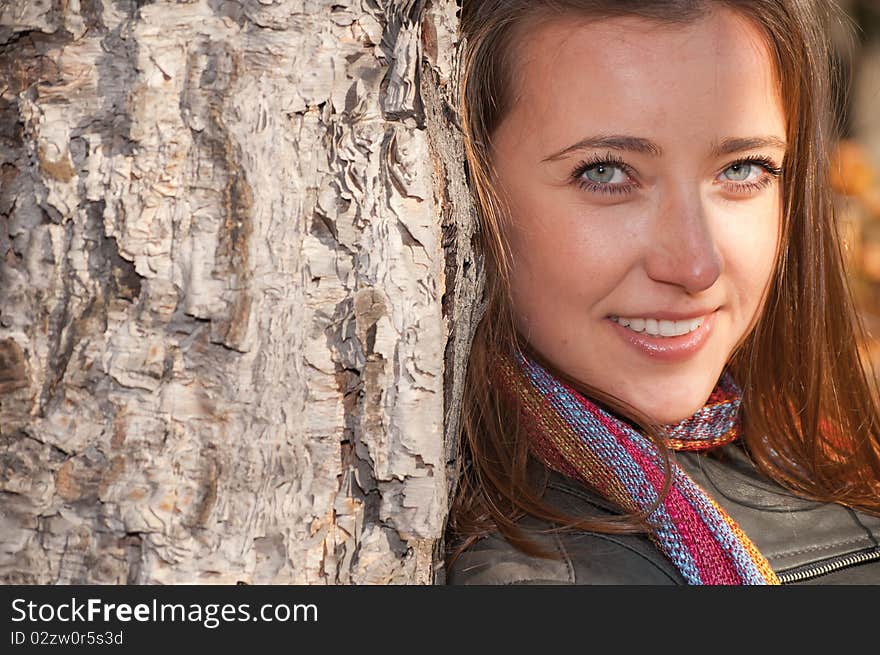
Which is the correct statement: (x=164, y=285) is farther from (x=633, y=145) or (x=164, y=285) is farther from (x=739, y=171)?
(x=739, y=171)

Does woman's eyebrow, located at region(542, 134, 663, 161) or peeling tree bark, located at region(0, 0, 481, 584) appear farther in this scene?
woman's eyebrow, located at region(542, 134, 663, 161)

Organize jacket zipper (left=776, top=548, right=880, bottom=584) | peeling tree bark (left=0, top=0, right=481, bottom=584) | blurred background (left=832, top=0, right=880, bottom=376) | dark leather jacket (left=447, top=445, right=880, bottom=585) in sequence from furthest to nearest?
blurred background (left=832, top=0, right=880, bottom=376) → jacket zipper (left=776, top=548, right=880, bottom=584) → dark leather jacket (left=447, top=445, right=880, bottom=585) → peeling tree bark (left=0, top=0, right=481, bottom=584)

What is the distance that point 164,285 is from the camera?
106cm

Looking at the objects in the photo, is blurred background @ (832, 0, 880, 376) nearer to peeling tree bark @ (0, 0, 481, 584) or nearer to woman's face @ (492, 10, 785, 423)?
woman's face @ (492, 10, 785, 423)

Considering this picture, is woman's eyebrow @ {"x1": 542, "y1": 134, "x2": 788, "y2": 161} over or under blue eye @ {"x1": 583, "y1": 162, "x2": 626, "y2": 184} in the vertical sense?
over

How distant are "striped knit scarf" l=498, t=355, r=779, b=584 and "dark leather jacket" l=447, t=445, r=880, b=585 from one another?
40mm

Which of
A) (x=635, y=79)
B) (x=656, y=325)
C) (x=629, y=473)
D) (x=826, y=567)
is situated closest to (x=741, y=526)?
(x=826, y=567)

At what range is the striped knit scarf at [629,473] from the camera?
1508 millimetres

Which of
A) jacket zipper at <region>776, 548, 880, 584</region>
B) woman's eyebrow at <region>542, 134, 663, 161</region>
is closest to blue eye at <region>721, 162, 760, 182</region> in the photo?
woman's eyebrow at <region>542, 134, 663, 161</region>

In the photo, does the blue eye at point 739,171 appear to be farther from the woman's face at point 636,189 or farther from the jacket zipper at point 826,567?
the jacket zipper at point 826,567

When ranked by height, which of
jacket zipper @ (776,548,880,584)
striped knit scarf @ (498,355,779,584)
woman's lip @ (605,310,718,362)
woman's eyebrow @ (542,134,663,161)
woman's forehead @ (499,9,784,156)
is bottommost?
jacket zipper @ (776,548,880,584)

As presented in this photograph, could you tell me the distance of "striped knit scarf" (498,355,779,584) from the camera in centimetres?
151
